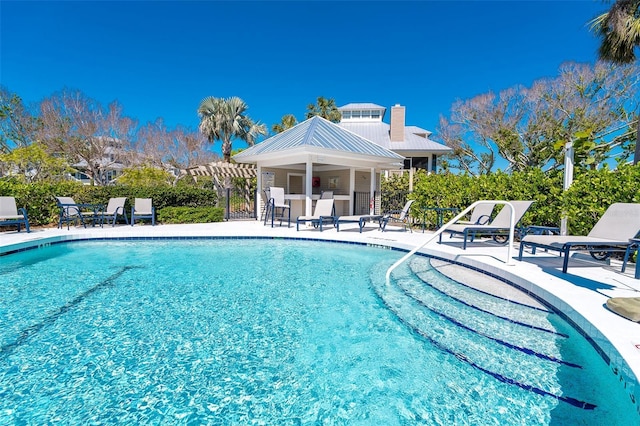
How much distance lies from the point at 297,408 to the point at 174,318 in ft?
7.93

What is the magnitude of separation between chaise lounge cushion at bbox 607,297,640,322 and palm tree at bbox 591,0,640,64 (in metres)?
10.6

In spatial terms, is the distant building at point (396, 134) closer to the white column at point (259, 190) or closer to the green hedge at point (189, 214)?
the white column at point (259, 190)

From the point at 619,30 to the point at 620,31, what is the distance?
6 cm

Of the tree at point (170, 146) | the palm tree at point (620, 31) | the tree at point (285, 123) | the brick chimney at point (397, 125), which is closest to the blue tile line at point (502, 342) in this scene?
the palm tree at point (620, 31)

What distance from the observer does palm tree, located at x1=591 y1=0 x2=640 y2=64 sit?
982 cm

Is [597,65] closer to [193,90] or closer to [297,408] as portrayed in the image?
[297,408]

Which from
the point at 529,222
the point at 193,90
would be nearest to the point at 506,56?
the point at 529,222

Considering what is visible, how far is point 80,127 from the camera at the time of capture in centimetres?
2105

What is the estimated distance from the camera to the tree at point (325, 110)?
1193 inches

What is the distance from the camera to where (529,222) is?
852 centimetres

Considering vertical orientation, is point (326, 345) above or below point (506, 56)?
below

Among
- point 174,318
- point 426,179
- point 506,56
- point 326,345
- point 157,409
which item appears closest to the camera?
point 157,409

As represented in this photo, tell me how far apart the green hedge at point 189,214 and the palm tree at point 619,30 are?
15595mm

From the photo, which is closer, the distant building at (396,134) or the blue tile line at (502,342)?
the blue tile line at (502,342)
